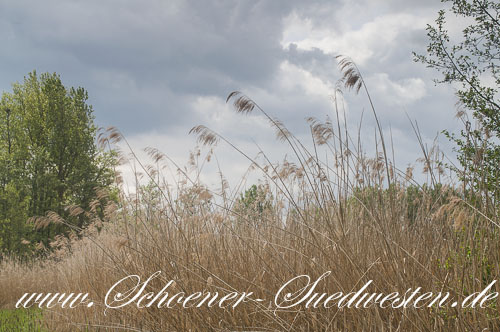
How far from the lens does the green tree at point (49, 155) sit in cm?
1994

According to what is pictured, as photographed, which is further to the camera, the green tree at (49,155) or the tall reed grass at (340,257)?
the green tree at (49,155)

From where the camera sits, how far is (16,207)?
1698cm

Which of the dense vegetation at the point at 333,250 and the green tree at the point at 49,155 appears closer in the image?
the dense vegetation at the point at 333,250

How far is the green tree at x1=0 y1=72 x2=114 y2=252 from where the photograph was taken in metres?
19.9

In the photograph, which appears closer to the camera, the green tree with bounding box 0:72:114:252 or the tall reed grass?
the tall reed grass

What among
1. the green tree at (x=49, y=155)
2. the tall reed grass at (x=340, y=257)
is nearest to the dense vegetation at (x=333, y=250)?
the tall reed grass at (x=340, y=257)

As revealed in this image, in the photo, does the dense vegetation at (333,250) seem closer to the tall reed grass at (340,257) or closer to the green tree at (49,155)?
the tall reed grass at (340,257)

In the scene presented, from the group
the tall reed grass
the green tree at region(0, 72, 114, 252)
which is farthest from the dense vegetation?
the green tree at region(0, 72, 114, 252)

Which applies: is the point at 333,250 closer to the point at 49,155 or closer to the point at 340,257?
the point at 340,257

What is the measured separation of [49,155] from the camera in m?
20.5

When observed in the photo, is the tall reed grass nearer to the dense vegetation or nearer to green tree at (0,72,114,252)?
the dense vegetation

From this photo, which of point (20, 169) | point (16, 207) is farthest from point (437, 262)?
point (20, 169)

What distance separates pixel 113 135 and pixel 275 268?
230 centimetres

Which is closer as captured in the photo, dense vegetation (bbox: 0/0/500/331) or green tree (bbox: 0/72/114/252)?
dense vegetation (bbox: 0/0/500/331)
